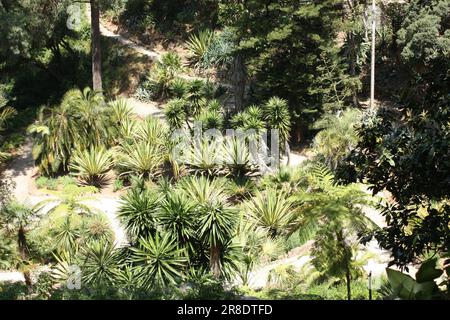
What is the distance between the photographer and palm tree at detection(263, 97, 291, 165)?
63.3 ft

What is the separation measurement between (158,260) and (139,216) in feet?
3.32

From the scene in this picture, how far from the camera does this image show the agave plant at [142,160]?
18.8m

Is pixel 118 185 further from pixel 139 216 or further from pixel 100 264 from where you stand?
pixel 100 264

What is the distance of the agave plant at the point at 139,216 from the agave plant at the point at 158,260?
0.25 m

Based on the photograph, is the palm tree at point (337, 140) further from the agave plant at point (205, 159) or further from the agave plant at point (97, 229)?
the agave plant at point (97, 229)

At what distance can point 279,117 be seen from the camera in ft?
63.4

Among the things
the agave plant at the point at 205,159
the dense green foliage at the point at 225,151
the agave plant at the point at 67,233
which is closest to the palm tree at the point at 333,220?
the dense green foliage at the point at 225,151

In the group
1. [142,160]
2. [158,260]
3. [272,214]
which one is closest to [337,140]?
[272,214]

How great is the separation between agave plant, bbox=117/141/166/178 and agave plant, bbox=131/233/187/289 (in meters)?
7.94

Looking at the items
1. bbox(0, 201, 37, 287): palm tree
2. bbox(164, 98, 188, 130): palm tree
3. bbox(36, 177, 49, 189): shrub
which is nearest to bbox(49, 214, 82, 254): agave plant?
bbox(0, 201, 37, 287): palm tree

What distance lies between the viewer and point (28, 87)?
1010 inches
